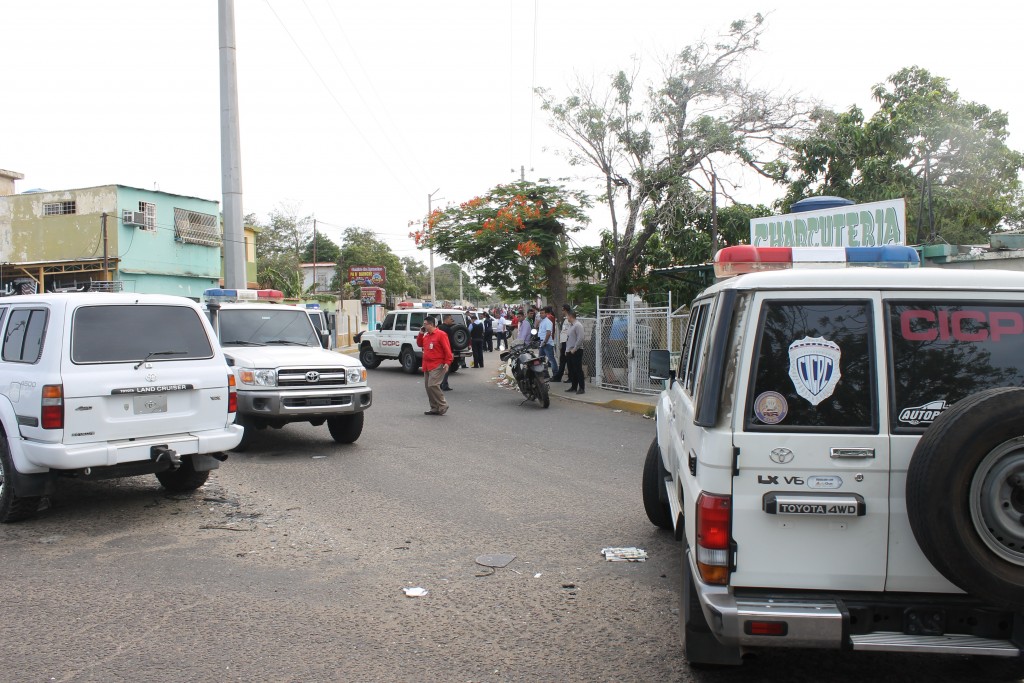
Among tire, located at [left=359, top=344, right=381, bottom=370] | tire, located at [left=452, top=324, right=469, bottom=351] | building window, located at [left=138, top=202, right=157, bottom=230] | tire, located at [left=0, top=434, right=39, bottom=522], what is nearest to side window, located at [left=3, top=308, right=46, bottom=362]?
tire, located at [left=0, top=434, right=39, bottom=522]

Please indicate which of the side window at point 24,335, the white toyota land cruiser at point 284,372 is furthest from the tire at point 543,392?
the side window at point 24,335

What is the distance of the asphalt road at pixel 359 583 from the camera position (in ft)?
13.3

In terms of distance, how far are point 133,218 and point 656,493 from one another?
32.7 m

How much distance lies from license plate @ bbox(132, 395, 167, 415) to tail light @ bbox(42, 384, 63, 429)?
588 millimetres

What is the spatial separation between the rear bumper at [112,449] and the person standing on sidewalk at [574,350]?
33.1 ft

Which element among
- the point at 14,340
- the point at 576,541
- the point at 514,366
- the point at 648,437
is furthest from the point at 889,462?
the point at 514,366

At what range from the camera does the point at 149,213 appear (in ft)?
113

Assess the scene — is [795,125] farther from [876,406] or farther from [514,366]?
[876,406]

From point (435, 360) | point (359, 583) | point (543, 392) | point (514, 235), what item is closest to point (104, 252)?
point (514, 235)

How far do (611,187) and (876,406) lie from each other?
1699cm

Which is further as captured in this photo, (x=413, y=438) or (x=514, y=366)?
(x=514, y=366)

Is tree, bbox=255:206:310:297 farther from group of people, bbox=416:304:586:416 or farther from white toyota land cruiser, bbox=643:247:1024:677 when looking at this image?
white toyota land cruiser, bbox=643:247:1024:677

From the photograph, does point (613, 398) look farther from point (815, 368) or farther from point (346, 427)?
point (815, 368)

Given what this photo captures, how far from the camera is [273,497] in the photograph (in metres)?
7.72
